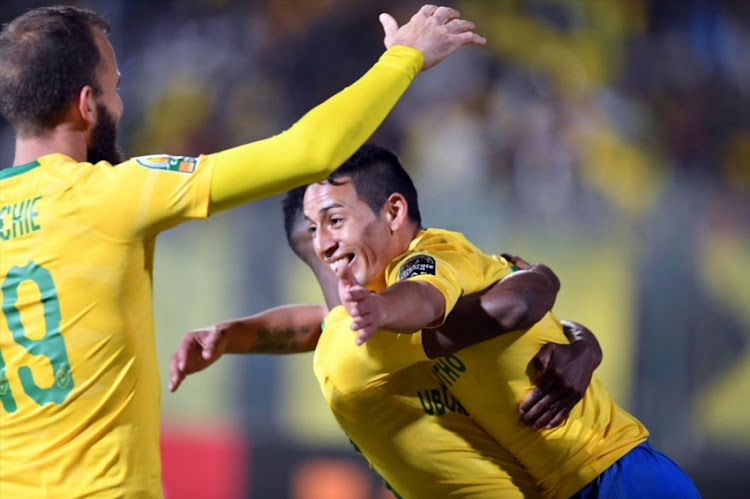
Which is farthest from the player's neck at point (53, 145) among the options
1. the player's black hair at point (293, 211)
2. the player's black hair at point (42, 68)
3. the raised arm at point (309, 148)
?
the player's black hair at point (293, 211)

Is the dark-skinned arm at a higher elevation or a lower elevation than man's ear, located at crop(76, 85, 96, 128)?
lower

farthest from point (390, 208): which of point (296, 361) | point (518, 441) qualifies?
point (296, 361)

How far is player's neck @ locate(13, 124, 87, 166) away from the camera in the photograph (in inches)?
90.1

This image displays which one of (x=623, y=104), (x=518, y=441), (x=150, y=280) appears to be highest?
(x=623, y=104)

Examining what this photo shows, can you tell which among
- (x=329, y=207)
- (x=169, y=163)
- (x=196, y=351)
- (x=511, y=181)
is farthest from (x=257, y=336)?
(x=511, y=181)

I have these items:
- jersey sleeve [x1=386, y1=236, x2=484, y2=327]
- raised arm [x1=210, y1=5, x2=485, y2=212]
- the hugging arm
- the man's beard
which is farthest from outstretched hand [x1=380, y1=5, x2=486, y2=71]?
the man's beard

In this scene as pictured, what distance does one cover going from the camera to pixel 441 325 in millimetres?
2432

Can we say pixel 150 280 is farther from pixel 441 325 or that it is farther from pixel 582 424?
pixel 582 424

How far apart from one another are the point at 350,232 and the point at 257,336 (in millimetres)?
734

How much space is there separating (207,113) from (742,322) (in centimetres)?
394

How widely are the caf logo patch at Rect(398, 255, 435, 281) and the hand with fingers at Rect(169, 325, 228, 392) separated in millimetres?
876

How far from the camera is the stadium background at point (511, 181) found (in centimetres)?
615

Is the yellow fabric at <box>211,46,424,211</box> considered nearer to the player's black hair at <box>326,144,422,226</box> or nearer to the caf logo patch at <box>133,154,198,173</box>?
the caf logo patch at <box>133,154,198,173</box>

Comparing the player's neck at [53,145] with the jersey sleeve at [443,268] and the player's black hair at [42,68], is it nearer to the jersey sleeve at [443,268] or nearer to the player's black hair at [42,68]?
the player's black hair at [42,68]
